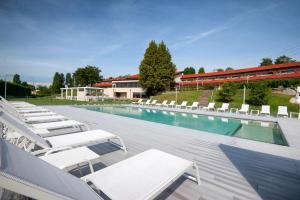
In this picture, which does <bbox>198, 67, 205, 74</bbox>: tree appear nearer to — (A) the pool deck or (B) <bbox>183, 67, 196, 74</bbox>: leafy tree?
(B) <bbox>183, 67, 196, 74</bbox>: leafy tree

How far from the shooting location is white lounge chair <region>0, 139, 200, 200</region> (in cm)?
107

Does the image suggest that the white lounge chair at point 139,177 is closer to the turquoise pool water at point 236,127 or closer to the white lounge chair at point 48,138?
the white lounge chair at point 48,138

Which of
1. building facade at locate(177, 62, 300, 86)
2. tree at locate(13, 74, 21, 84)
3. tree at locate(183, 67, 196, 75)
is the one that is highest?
tree at locate(183, 67, 196, 75)

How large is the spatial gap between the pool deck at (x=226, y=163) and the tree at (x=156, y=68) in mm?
25374

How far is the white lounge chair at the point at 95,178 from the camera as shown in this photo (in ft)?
3.51

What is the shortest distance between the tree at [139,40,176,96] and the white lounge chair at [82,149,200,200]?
28457 millimetres

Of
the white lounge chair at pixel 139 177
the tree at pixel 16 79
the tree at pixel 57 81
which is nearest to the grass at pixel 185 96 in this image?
the white lounge chair at pixel 139 177

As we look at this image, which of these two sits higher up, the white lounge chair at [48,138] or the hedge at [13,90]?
the hedge at [13,90]

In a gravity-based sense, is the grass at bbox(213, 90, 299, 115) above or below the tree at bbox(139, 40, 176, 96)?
below

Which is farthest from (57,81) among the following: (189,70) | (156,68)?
(156,68)

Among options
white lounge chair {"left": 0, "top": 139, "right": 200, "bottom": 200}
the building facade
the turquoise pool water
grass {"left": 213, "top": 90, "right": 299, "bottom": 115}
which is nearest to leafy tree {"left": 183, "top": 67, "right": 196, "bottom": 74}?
the building facade

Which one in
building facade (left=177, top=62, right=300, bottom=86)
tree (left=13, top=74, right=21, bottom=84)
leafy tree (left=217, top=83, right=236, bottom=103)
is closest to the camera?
leafy tree (left=217, top=83, right=236, bottom=103)

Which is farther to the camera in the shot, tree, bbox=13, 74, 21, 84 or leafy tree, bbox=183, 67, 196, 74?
tree, bbox=13, 74, 21, 84

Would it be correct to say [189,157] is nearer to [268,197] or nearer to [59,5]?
[268,197]
